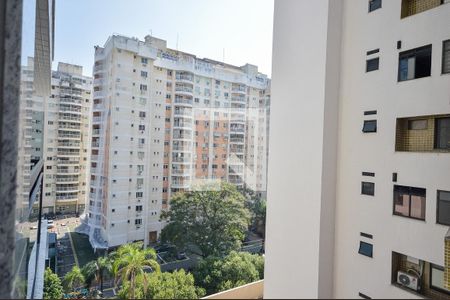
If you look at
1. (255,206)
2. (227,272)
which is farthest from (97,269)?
(255,206)

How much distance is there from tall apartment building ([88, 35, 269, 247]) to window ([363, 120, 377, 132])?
4.49 metres

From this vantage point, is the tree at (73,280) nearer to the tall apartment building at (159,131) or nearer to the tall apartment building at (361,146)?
the tall apartment building at (159,131)

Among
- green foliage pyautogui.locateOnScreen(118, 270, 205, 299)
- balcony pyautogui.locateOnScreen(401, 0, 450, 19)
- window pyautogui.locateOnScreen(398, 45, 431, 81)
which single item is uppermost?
balcony pyautogui.locateOnScreen(401, 0, 450, 19)

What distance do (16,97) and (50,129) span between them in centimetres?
558

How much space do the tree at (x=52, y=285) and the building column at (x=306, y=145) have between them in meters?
4.71

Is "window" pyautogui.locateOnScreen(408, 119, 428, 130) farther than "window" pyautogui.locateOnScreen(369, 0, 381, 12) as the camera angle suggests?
No

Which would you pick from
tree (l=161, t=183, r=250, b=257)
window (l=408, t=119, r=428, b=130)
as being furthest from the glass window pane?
tree (l=161, t=183, r=250, b=257)

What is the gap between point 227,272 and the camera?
6.33 metres

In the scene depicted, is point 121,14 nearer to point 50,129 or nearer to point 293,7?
point 50,129

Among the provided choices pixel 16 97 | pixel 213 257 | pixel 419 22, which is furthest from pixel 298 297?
pixel 213 257

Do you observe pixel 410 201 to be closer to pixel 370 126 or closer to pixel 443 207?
pixel 443 207

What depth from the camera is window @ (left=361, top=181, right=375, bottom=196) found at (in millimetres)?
2543

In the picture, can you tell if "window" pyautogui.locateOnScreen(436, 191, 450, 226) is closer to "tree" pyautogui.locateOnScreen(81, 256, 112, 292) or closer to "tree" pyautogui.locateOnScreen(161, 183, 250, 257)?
"tree" pyautogui.locateOnScreen(81, 256, 112, 292)

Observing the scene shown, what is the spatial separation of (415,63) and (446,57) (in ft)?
Answer: 0.68
